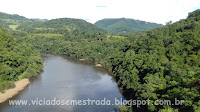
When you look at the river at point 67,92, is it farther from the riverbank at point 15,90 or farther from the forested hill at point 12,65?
the forested hill at point 12,65

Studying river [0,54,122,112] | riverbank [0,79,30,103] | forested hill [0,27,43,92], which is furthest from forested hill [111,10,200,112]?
forested hill [0,27,43,92]

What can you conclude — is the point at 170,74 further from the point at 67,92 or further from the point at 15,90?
the point at 15,90

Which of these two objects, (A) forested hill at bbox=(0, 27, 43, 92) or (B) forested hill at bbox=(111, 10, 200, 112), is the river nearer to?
(A) forested hill at bbox=(0, 27, 43, 92)

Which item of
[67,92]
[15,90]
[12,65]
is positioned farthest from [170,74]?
[12,65]

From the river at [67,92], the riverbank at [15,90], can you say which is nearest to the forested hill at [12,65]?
the riverbank at [15,90]

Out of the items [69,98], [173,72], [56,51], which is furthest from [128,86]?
[56,51]

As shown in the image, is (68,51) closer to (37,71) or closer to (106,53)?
(106,53)
